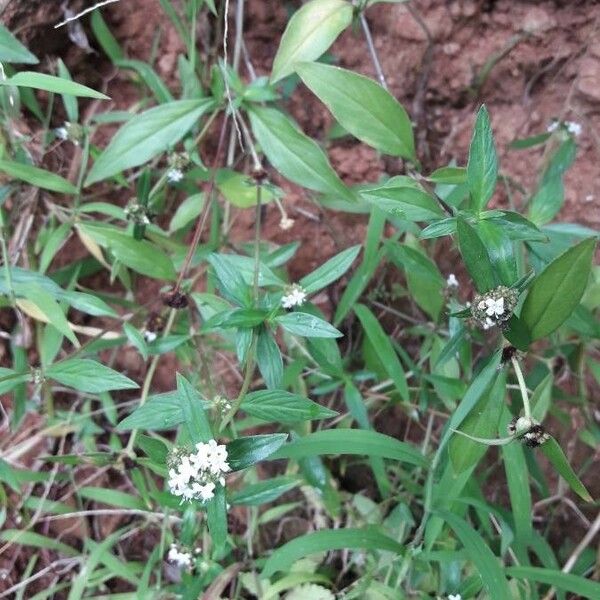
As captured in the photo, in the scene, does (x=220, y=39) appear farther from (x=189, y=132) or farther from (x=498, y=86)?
(x=498, y=86)

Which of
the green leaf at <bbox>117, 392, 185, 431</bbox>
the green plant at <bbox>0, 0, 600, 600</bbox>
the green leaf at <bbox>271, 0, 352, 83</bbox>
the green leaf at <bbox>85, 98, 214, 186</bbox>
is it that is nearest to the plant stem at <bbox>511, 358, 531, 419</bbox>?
the green plant at <bbox>0, 0, 600, 600</bbox>

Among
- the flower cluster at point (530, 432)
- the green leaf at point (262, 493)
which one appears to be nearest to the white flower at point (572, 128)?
the flower cluster at point (530, 432)

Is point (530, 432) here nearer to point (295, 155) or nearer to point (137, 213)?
point (295, 155)

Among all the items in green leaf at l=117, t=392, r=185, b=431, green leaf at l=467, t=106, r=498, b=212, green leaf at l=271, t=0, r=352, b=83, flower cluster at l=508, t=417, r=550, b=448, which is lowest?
green leaf at l=117, t=392, r=185, b=431

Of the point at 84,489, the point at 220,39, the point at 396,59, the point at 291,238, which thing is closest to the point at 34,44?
the point at 220,39

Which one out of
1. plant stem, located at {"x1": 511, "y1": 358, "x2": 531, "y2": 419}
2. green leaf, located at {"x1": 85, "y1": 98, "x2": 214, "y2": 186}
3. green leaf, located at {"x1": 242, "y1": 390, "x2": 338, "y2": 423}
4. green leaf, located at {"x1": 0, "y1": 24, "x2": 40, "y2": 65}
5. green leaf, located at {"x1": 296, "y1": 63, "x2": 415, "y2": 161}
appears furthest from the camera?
green leaf, located at {"x1": 85, "y1": 98, "x2": 214, "y2": 186}

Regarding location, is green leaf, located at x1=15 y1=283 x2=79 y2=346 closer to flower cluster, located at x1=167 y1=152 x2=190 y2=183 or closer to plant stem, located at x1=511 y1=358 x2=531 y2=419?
flower cluster, located at x1=167 y1=152 x2=190 y2=183
